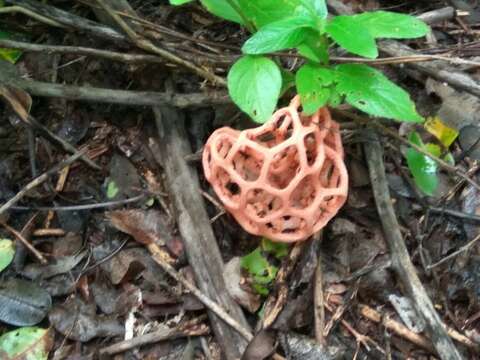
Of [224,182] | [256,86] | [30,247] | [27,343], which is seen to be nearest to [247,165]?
[224,182]

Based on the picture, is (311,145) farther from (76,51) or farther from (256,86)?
(76,51)

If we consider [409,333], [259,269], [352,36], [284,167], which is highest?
[352,36]

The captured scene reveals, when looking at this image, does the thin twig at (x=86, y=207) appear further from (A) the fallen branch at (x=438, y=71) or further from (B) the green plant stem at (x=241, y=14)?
(A) the fallen branch at (x=438, y=71)

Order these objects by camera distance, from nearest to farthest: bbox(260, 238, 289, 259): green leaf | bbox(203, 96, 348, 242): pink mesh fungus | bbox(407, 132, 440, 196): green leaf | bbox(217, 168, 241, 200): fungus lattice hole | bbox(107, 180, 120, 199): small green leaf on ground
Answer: bbox(203, 96, 348, 242): pink mesh fungus, bbox(217, 168, 241, 200): fungus lattice hole, bbox(260, 238, 289, 259): green leaf, bbox(407, 132, 440, 196): green leaf, bbox(107, 180, 120, 199): small green leaf on ground

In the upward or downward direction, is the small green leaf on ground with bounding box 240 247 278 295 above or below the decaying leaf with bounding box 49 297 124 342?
above

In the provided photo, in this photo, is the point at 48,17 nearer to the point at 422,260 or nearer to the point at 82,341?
the point at 82,341

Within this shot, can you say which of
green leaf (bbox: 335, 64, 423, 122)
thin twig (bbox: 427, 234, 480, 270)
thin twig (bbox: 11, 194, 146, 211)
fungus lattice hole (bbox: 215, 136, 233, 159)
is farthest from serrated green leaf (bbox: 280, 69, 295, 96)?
thin twig (bbox: 427, 234, 480, 270)

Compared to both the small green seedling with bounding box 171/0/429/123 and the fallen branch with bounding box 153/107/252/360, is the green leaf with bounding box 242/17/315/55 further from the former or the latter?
the fallen branch with bounding box 153/107/252/360
